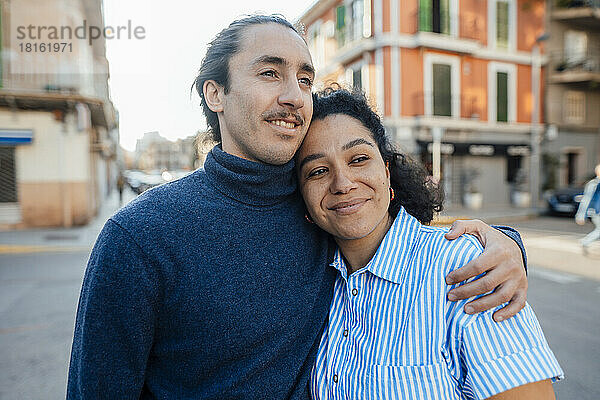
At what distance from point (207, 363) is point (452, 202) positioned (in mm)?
17991

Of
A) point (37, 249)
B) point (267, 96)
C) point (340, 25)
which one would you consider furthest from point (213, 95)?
point (340, 25)

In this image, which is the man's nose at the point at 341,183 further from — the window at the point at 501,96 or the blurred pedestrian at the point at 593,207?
the window at the point at 501,96

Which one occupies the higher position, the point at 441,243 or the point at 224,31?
the point at 224,31

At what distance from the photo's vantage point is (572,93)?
1998 centimetres

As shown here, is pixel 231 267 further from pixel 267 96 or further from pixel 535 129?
pixel 535 129

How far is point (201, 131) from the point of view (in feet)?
7.02

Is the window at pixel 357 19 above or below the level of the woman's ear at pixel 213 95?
above

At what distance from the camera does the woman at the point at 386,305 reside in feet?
4.16

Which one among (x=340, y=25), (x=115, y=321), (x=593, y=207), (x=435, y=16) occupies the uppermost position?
(x=340, y=25)

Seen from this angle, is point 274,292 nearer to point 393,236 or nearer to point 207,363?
point 207,363

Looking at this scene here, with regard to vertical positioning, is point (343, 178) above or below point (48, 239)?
above

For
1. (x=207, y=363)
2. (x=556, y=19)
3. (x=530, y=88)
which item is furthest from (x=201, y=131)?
(x=556, y=19)

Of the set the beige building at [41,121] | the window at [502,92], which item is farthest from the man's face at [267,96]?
the window at [502,92]

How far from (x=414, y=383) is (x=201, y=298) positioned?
737 mm
